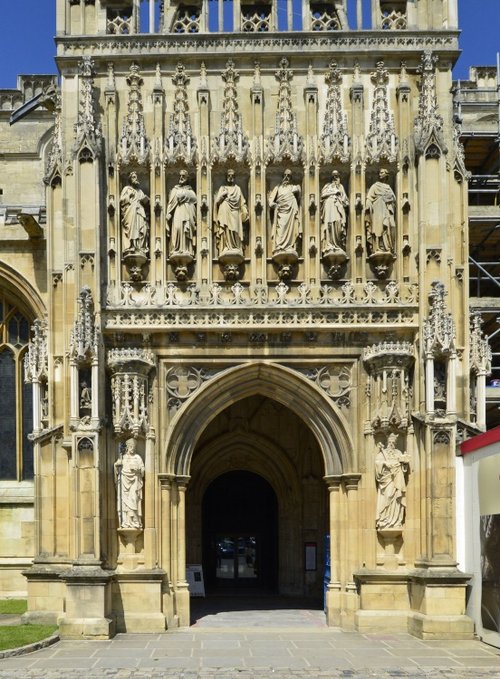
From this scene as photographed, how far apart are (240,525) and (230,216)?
1127cm

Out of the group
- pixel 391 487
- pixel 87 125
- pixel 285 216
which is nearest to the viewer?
pixel 391 487

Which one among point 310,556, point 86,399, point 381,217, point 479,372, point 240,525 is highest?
point 381,217

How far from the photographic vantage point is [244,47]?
832 inches

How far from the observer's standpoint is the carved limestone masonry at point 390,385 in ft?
65.7

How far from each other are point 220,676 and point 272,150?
10778 millimetres

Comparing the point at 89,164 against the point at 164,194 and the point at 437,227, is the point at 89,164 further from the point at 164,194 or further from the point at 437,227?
the point at 437,227

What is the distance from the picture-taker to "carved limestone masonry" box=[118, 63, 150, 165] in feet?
67.9

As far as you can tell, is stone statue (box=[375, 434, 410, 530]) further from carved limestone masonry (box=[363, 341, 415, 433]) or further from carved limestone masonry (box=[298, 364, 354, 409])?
carved limestone masonry (box=[298, 364, 354, 409])

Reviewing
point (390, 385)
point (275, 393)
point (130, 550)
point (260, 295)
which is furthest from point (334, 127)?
point (130, 550)

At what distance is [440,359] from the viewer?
65.1 feet

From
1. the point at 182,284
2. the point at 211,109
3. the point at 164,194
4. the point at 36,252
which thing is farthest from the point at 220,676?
the point at 36,252

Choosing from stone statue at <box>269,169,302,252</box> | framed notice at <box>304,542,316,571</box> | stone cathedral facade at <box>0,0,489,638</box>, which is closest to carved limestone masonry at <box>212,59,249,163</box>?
stone cathedral facade at <box>0,0,489,638</box>

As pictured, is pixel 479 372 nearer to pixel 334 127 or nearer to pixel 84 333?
pixel 334 127

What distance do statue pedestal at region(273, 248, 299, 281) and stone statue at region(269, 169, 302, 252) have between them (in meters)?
0.09
